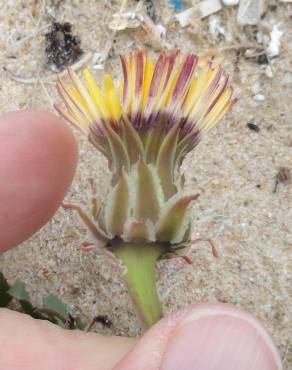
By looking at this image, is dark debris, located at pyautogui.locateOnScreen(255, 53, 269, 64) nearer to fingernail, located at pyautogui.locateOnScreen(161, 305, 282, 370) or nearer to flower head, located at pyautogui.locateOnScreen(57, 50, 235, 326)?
flower head, located at pyautogui.locateOnScreen(57, 50, 235, 326)

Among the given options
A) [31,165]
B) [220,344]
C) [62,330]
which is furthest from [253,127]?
[220,344]

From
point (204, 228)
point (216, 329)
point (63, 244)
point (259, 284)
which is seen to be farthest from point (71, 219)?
point (216, 329)

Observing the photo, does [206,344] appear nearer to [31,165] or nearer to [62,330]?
[62,330]

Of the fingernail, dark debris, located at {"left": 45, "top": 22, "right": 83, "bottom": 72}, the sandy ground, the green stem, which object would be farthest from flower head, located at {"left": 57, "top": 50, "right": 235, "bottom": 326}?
dark debris, located at {"left": 45, "top": 22, "right": 83, "bottom": 72}

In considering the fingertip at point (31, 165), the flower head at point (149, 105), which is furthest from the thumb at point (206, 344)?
the fingertip at point (31, 165)

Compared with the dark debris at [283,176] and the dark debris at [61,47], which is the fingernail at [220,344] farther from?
the dark debris at [61,47]

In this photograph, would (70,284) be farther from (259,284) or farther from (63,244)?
(259,284)
